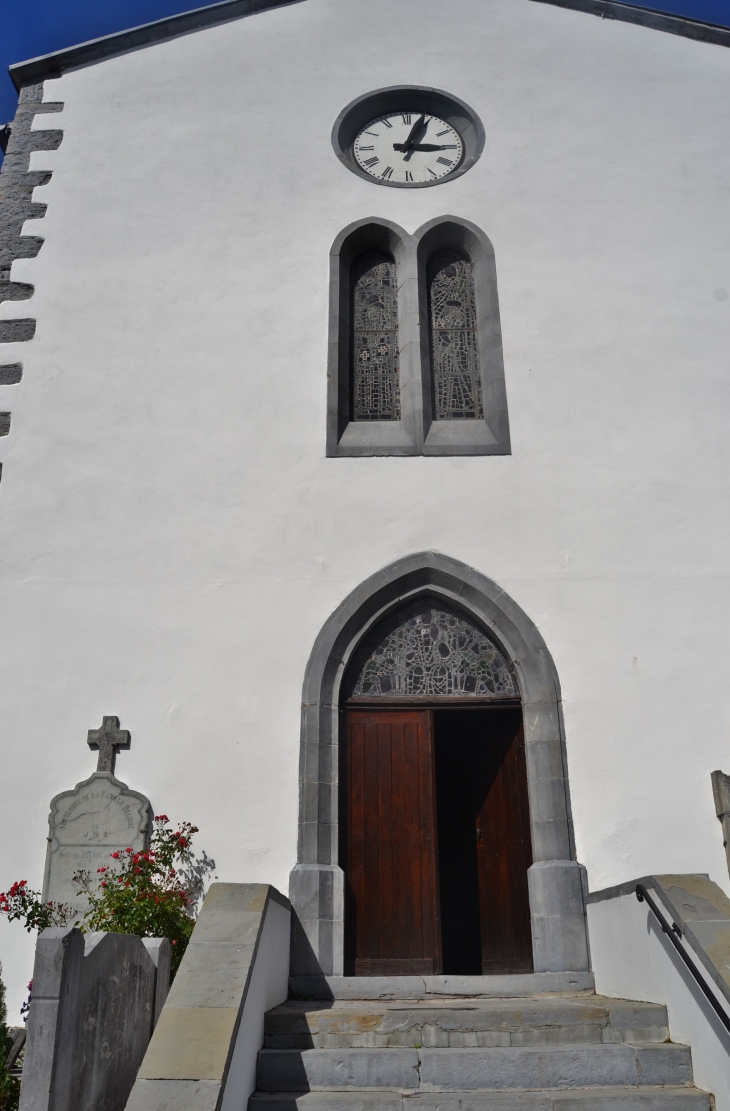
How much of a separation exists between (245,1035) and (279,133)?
7.29m

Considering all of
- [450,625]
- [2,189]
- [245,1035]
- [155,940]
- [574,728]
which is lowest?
[245,1035]

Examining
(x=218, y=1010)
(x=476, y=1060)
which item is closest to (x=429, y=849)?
(x=476, y=1060)

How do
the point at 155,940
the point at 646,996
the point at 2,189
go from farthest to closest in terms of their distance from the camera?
Result: the point at 2,189 → the point at 646,996 → the point at 155,940

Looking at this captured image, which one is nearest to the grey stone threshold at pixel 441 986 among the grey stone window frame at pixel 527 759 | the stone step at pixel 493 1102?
the grey stone window frame at pixel 527 759

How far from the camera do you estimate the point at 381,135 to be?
9.21 meters

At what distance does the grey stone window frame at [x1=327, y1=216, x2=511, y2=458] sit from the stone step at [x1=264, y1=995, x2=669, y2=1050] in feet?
13.0

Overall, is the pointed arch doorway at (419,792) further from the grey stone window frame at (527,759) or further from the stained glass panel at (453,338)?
the stained glass panel at (453,338)

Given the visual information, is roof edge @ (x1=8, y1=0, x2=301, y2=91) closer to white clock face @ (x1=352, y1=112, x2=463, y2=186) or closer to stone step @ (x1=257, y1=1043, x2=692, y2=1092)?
white clock face @ (x1=352, y1=112, x2=463, y2=186)

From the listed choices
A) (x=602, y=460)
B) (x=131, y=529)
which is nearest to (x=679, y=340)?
(x=602, y=460)

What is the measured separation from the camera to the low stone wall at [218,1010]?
3803 millimetres

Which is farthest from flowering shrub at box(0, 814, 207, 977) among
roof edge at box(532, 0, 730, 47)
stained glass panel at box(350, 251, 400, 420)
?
roof edge at box(532, 0, 730, 47)

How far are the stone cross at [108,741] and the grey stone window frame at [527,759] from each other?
1.18m

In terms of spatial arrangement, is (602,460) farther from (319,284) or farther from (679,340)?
(319,284)

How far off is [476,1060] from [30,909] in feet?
9.80
